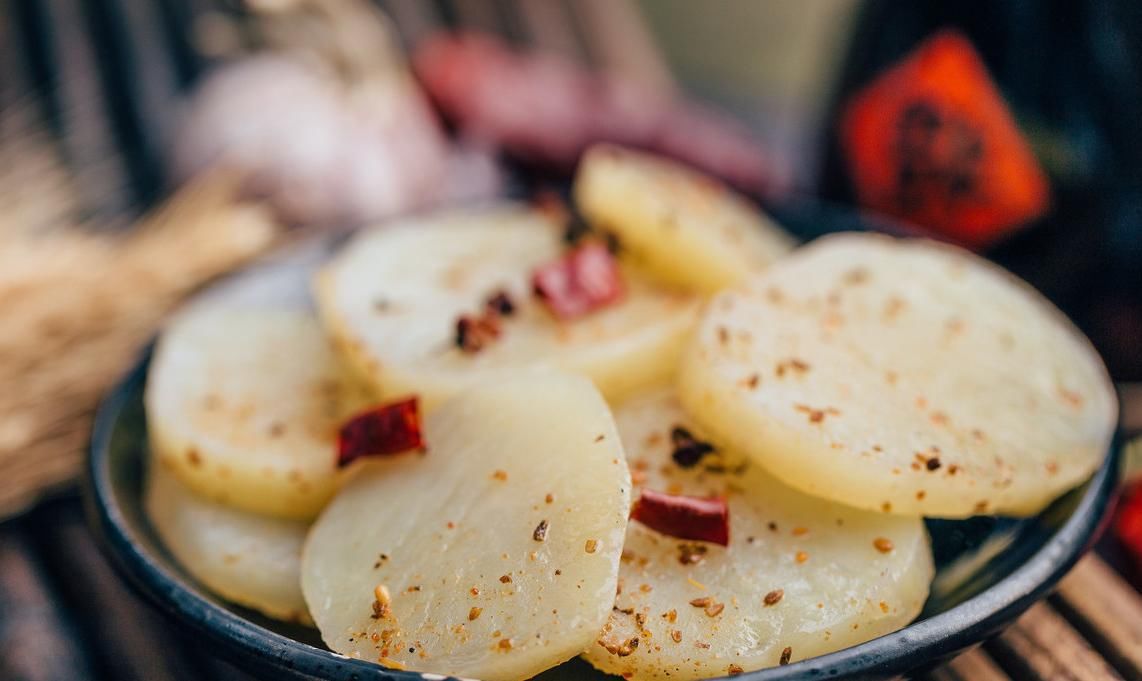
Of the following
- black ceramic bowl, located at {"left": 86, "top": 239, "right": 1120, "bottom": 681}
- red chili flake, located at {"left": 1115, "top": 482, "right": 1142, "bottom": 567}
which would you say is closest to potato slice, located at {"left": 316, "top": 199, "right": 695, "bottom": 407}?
black ceramic bowl, located at {"left": 86, "top": 239, "right": 1120, "bottom": 681}

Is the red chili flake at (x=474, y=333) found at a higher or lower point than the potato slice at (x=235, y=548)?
higher

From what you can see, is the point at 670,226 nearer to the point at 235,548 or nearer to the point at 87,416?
the point at 235,548

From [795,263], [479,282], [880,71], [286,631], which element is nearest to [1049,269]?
[880,71]

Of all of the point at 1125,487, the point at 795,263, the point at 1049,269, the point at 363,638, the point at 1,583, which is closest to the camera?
the point at 363,638

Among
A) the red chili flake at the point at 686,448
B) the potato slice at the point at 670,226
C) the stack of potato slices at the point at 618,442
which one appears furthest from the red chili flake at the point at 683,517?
the potato slice at the point at 670,226

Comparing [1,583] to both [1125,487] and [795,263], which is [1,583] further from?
[1125,487]

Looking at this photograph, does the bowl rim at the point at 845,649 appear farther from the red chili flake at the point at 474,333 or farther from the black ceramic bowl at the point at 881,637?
the red chili flake at the point at 474,333

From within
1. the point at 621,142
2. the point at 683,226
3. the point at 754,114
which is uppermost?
the point at 683,226
